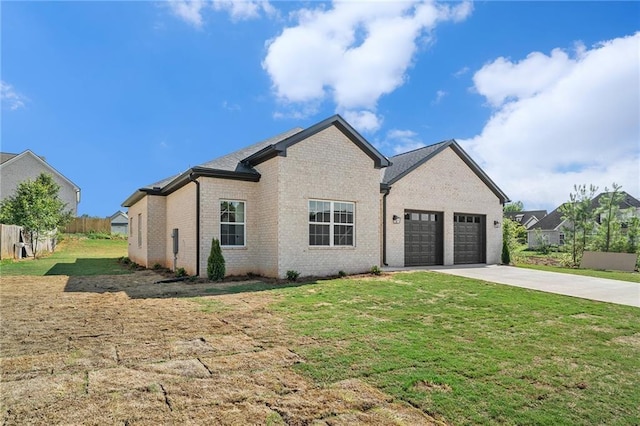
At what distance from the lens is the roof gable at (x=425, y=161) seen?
1691 cm

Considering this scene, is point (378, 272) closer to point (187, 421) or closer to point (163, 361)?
point (163, 361)

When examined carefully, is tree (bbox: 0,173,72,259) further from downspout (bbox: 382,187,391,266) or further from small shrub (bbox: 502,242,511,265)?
small shrub (bbox: 502,242,511,265)

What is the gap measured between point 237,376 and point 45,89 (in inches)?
684

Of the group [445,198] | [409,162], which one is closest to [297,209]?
[409,162]

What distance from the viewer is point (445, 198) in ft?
58.3

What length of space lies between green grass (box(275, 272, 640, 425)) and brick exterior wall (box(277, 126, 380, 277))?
3.42 meters

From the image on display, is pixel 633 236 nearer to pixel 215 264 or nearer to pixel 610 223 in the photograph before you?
pixel 610 223

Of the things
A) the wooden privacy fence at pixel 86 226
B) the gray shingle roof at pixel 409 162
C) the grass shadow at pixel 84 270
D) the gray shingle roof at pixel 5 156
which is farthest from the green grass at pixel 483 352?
the wooden privacy fence at pixel 86 226

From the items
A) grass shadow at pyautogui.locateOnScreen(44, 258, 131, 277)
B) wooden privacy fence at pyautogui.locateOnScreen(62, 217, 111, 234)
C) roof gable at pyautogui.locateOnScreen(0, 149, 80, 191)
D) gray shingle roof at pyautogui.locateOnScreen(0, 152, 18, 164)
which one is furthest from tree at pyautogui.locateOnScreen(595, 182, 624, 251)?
gray shingle roof at pyautogui.locateOnScreen(0, 152, 18, 164)

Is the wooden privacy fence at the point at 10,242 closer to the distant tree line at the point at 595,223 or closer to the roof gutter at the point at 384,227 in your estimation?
the roof gutter at the point at 384,227

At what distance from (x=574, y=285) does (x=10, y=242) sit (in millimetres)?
26024

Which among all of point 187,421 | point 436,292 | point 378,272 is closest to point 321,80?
point 378,272

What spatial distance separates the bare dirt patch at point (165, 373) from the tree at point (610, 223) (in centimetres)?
2247

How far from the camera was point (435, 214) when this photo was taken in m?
17.8
